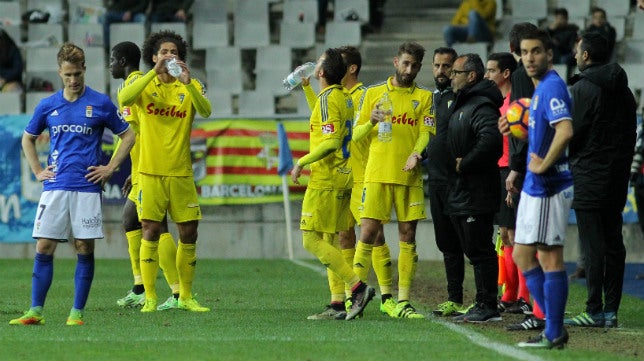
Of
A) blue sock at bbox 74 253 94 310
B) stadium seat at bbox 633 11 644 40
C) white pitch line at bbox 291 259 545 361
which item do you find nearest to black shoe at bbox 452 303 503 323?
white pitch line at bbox 291 259 545 361

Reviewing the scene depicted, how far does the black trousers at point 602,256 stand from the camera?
964 centimetres

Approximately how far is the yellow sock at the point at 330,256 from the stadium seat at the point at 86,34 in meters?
12.1

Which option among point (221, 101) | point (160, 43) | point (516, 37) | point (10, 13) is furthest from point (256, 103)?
point (516, 37)

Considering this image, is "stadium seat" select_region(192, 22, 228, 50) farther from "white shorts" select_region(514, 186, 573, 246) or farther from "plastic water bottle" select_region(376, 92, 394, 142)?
"white shorts" select_region(514, 186, 573, 246)

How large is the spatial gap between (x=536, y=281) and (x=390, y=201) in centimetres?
229

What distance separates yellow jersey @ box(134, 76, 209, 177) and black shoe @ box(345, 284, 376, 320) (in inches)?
71.7

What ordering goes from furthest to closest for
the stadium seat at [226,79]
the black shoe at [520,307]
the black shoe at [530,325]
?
the stadium seat at [226,79]
the black shoe at [520,307]
the black shoe at [530,325]

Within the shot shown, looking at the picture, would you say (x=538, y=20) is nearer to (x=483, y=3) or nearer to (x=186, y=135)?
(x=483, y=3)

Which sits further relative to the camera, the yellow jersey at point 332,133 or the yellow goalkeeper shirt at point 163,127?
the yellow goalkeeper shirt at point 163,127

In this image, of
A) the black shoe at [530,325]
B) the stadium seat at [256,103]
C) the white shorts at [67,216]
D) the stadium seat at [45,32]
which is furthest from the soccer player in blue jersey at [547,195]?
the stadium seat at [45,32]

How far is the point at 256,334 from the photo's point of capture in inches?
346

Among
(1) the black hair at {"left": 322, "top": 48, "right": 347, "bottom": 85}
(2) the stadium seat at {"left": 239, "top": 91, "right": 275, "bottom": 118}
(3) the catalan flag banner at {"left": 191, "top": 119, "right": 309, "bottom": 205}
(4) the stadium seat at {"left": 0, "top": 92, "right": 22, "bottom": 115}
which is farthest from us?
(2) the stadium seat at {"left": 239, "top": 91, "right": 275, "bottom": 118}

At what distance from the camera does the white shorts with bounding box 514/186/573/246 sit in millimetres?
7852

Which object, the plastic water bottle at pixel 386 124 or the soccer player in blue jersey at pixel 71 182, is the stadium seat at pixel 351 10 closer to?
the plastic water bottle at pixel 386 124
